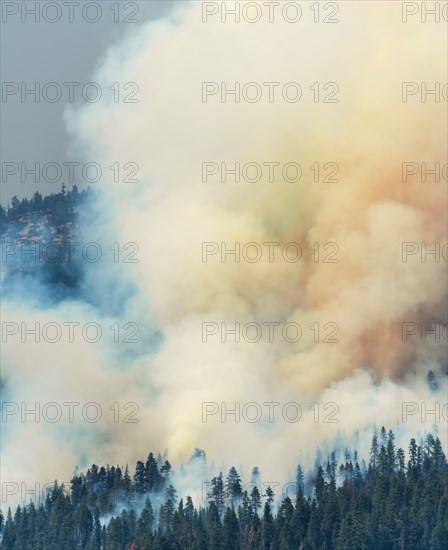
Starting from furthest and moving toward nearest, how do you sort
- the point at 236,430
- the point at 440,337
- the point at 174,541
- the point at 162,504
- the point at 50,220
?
the point at 50,220 < the point at 440,337 < the point at 236,430 < the point at 162,504 < the point at 174,541

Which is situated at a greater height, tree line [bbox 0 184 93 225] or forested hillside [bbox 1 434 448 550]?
tree line [bbox 0 184 93 225]

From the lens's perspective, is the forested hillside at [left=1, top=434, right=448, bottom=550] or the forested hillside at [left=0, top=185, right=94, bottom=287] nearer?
the forested hillside at [left=1, top=434, right=448, bottom=550]

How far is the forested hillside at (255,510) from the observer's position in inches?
4353

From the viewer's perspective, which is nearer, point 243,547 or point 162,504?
point 243,547

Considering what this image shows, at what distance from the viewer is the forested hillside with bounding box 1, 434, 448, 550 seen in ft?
363

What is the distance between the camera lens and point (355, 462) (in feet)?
409

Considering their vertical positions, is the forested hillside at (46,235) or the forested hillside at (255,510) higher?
the forested hillside at (46,235)

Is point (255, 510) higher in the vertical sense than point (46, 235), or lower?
lower

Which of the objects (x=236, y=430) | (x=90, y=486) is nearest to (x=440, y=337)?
(x=236, y=430)

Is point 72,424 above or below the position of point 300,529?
above

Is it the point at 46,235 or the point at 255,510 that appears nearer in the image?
the point at 255,510

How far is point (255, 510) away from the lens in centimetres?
11656

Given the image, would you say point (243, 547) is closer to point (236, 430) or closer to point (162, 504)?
point (162, 504)

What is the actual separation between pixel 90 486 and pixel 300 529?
14.8 meters
